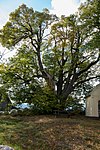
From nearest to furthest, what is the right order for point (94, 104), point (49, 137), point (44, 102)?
point (49, 137), point (44, 102), point (94, 104)

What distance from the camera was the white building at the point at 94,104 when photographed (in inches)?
634

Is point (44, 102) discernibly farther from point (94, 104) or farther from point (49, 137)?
point (49, 137)

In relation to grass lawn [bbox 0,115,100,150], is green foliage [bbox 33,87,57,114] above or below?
above

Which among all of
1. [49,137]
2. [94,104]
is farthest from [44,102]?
[49,137]

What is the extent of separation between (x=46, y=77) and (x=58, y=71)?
1.16 meters

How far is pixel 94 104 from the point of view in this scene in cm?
1622

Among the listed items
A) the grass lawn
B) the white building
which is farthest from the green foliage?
the grass lawn

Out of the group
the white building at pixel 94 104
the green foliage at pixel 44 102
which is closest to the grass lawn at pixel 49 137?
the green foliage at pixel 44 102

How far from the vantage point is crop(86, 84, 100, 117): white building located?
16.1 meters

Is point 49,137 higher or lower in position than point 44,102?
lower

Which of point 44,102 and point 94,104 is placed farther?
point 94,104

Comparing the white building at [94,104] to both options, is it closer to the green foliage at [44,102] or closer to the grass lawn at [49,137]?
the green foliage at [44,102]

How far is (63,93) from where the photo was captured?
1561 cm

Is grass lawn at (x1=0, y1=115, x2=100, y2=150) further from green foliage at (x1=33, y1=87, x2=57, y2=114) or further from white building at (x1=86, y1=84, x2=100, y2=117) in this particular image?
white building at (x1=86, y1=84, x2=100, y2=117)
